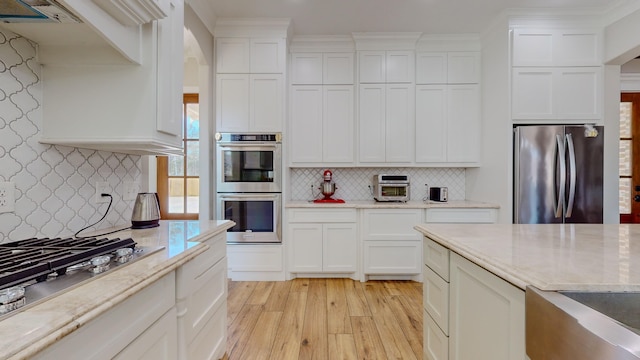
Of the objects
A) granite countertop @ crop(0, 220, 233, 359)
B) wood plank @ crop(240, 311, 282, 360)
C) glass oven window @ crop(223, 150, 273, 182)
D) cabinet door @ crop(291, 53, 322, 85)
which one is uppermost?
cabinet door @ crop(291, 53, 322, 85)

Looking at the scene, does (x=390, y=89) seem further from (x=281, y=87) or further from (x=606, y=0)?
(x=606, y=0)

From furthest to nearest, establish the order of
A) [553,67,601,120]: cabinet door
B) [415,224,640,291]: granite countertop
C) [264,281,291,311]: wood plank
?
[553,67,601,120]: cabinet door
[264,281,291,311]: wood plank
[415,224,640,291]: granite countertop

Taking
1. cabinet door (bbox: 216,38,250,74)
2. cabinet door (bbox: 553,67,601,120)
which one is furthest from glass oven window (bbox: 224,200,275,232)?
cabinet door (bbox: 553,67,601,120)

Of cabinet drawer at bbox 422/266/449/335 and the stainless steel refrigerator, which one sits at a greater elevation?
the stainless steel refrigerator

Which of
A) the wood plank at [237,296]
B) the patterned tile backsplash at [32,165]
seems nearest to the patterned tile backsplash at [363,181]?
the wood plank at [237,296]

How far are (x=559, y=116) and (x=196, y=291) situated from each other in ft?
12.4

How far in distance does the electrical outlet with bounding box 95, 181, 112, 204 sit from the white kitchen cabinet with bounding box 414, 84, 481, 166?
3122 mm

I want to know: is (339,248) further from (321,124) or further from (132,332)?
(132,332)

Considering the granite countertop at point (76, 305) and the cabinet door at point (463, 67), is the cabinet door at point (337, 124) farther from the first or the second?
the granite countertop at point (76, 305)

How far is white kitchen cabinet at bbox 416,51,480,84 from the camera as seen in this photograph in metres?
3.51

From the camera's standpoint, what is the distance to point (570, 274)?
0.85 metres

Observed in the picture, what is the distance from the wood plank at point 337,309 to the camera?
7.41 feet

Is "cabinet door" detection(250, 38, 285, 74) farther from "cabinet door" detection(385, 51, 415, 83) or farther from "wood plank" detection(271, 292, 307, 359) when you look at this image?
"wood plank" detection(271, 292, 307, 359)

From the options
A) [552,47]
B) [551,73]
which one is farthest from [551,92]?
[552,47]
